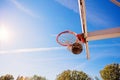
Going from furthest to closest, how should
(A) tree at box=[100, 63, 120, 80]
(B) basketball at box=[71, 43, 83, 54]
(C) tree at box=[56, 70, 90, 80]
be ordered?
(C) tree at box=[56, 70, 90, 80]
(A) tree at box=[100, 63, 120, 80]
(B) basketball at box=[71, 43, 83, 54]

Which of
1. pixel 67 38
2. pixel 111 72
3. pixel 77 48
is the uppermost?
pixel 111 72

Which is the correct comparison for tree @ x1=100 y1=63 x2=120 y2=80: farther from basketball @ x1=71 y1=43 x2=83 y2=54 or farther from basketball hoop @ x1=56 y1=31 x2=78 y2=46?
basketball @ x1=71 y1=43 x2=83 y2=54

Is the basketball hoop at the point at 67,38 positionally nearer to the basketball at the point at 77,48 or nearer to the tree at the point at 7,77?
the basketball at the point at 77,48

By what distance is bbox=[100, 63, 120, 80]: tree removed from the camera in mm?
45344

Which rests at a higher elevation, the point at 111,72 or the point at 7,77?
the point at 111,72

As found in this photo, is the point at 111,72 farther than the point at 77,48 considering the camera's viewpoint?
Yes

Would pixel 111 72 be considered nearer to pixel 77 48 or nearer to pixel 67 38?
pixel 67 38

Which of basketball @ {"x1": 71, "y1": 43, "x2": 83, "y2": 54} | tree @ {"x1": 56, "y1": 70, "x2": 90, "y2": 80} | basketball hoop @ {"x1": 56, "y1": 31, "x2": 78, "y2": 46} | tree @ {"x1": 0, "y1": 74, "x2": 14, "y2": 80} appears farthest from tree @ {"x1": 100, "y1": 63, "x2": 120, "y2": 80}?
basketball @ {"x1": 71, "y1": 43, "x2": 83, "y2": 54}

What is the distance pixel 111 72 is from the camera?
45.5 m

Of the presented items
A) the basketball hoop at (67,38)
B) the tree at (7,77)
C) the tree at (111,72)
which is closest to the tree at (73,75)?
the tree at (111,72)

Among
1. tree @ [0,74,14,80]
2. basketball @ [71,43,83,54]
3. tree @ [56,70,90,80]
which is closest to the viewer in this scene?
basketball @ [71,43,83,54]

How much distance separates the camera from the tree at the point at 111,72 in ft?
149

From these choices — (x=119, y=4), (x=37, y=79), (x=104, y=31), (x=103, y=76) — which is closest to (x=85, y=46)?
(x=104, y=31)

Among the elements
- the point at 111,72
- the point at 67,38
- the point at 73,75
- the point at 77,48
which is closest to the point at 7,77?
the point at 73,75
